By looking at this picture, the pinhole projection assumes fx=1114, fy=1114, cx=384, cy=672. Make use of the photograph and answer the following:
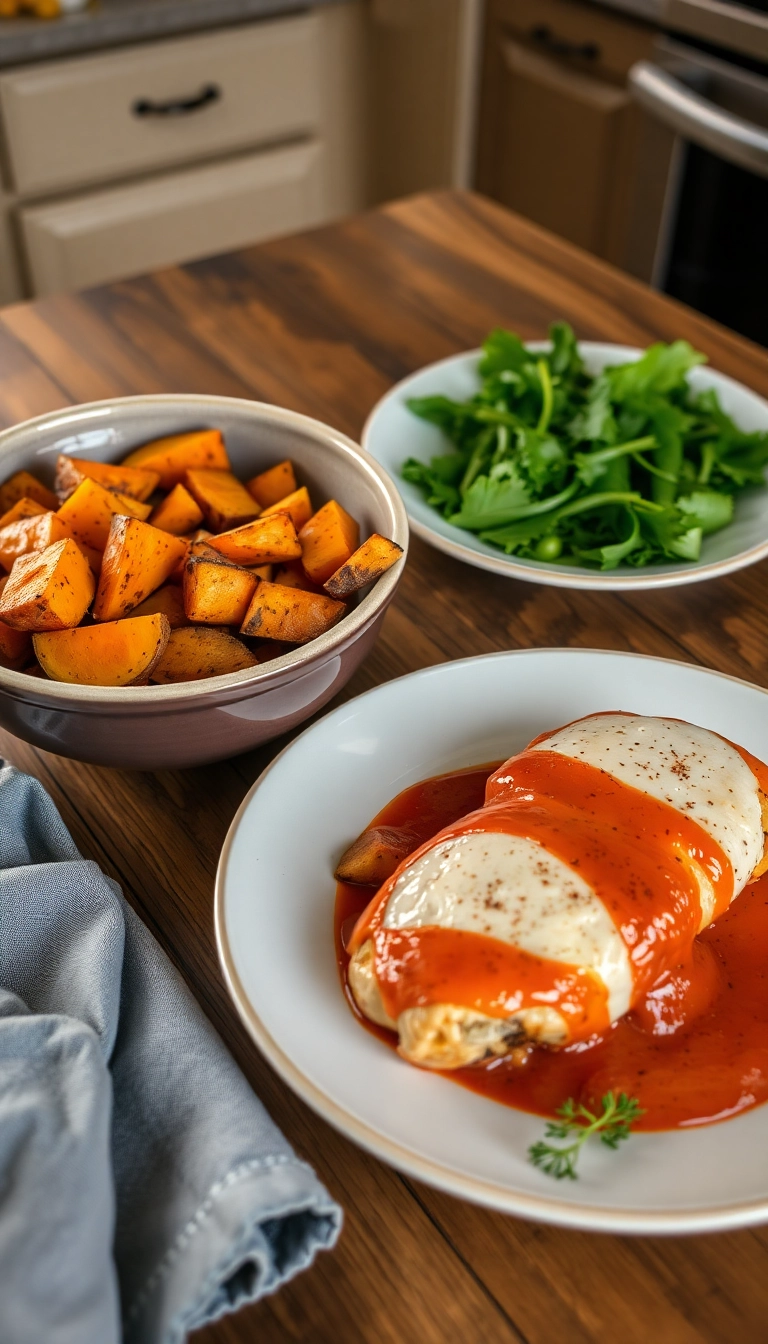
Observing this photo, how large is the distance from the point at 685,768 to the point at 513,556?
1.62 feet

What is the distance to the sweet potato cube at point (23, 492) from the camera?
3.81 feet

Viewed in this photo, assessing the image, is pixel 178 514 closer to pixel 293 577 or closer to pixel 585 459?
pixel 293 577

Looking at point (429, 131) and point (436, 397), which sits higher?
point (436, 397)

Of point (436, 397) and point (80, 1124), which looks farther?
point (436, 397)

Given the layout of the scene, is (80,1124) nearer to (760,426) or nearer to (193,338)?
(760,426)

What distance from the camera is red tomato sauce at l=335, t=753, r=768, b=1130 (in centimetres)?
79

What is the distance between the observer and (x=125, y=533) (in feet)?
3.25

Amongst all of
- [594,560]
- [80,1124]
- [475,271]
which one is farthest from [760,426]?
[80,1124]

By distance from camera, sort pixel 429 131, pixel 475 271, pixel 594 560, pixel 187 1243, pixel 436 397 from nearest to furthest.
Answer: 1. pixel 187 1243
2. pixel 594 560
3. pixel 436 397
4. pixel 475 271
5. pixel 429 131

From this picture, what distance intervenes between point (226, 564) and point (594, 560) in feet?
1.68

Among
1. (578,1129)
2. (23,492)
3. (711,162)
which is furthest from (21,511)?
(711,162)

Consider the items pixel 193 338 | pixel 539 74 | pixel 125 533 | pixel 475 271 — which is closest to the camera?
pixel 125 533

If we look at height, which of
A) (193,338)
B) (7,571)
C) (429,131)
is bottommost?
(429,131)

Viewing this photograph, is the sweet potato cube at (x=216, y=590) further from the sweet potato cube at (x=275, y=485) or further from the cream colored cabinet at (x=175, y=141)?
the cream colored cabinet at (x=175, y=141)
